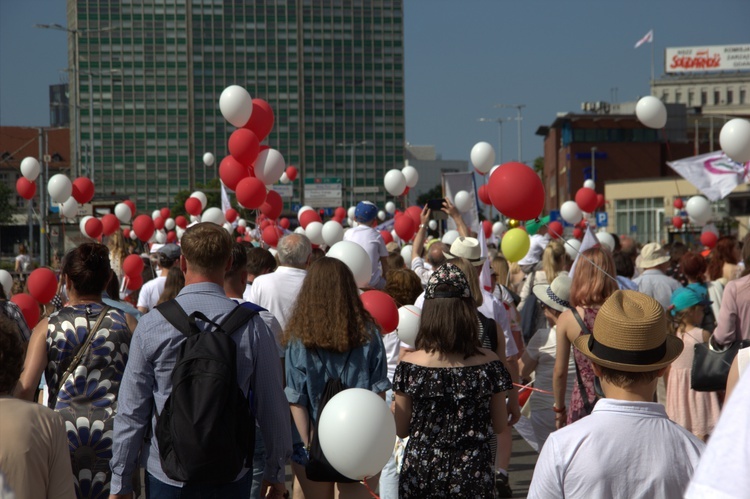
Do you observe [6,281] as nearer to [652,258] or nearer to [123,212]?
[652,258]

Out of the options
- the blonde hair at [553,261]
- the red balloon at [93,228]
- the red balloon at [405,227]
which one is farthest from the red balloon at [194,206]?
the blonde hair at [553,261]

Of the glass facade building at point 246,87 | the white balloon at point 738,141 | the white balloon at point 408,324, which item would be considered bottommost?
the white balloon at point 408,324

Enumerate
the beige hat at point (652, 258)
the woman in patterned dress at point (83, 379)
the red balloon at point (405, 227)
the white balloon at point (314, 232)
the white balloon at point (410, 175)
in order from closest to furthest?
the woman in patterned dress at point (83, 379) < the beige hat at point (652, 258) < the red balloon at point (405, 227) < the white balloon at point (314, 232) < the white balloon at point (410, 175)

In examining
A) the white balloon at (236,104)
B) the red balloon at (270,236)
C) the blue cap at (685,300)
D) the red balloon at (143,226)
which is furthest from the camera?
the red balloon at (143,226)

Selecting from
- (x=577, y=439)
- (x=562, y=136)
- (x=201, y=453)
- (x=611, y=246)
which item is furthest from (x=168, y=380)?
(x=562, y=136)

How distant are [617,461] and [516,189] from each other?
3502 millimetres

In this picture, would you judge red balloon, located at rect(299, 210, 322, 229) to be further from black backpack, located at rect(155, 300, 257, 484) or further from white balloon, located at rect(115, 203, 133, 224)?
black backpack, located at rect(155, 300, 257, 484)

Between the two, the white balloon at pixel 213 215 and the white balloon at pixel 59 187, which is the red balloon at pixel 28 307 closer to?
the white balloon at pixel 213 215

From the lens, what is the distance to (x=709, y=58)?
382 feet

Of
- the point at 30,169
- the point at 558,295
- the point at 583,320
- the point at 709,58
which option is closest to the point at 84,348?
the point at 583,320

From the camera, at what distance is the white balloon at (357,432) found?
351cm

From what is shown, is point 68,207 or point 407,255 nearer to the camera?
point 407,255

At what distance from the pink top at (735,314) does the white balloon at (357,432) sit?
2.54m

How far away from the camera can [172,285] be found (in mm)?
6457
